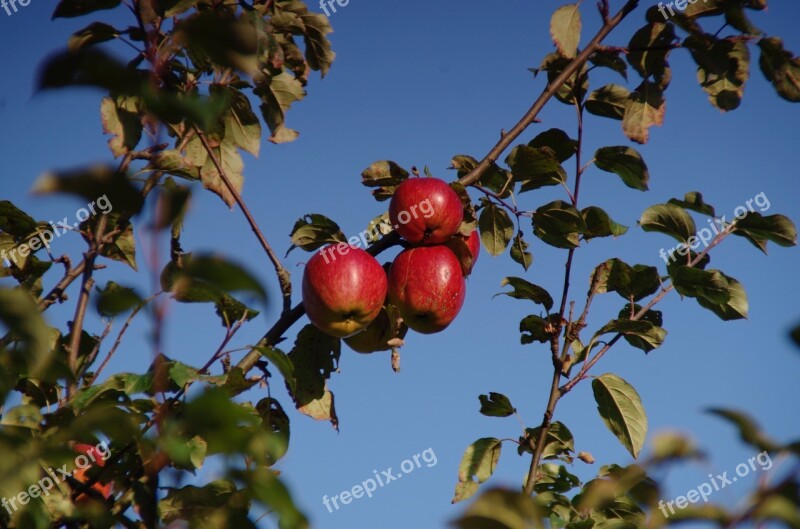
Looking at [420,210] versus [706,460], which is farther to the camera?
[420,210]

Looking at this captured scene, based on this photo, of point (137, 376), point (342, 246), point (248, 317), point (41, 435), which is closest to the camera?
point (41, 435)

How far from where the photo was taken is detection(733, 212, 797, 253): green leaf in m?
2.23

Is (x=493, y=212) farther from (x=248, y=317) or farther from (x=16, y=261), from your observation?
(x=16, y=261)

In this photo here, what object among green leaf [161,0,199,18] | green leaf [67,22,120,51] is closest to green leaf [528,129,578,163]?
green leaf [161,0,199,18]

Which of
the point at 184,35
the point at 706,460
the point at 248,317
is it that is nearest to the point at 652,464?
the point at 706,460

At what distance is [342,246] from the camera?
91.3 inches

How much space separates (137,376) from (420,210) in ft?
2.94

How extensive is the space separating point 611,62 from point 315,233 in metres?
1.00

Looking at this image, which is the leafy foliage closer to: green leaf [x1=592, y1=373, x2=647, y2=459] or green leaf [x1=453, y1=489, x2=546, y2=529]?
green leaf [x1=592, y1=373, x2=647, y2=459]

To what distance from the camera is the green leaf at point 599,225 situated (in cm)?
217

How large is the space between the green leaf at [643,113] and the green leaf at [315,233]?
893 millimetres

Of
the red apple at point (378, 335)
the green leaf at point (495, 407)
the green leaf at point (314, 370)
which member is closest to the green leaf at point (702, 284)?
the green leaf at point (495, 407)

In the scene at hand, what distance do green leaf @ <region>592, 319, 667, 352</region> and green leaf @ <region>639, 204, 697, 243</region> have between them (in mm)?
347

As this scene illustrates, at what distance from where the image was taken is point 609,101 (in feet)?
7.55
